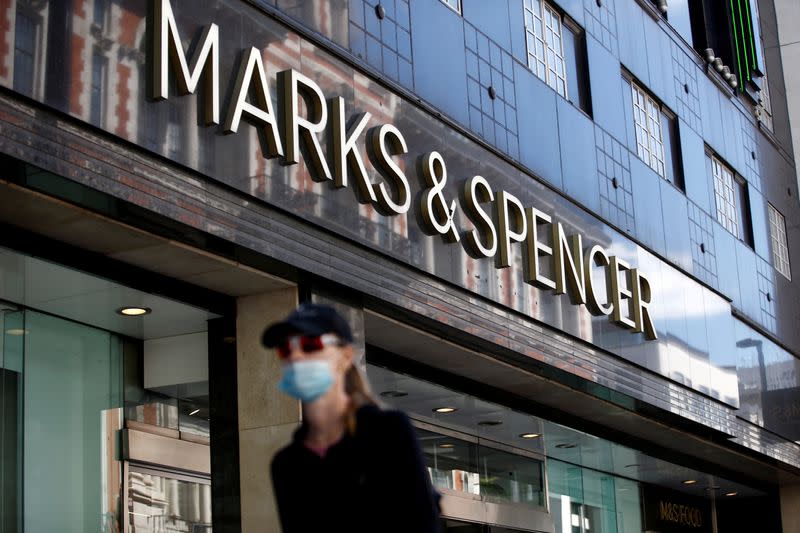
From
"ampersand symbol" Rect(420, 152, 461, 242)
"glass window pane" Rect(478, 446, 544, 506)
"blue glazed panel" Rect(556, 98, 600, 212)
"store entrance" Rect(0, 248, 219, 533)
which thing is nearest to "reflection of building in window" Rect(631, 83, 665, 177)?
"blue glazed panel" Rect(556, 98, 600, 212)

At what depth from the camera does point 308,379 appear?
2727 mm

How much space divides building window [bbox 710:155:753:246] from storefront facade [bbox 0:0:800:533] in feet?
2.58

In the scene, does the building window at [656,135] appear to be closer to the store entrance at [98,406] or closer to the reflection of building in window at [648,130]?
the reflection of building in window at [648,130]

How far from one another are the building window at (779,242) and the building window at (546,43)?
10.0 metres

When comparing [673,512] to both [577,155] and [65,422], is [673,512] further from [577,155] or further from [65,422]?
[65,422]

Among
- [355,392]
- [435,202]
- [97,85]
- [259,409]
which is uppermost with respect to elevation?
[435,202]

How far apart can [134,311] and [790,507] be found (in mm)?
18078

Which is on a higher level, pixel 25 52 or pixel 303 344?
pixel 25 52

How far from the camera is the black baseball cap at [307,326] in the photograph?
277 cm

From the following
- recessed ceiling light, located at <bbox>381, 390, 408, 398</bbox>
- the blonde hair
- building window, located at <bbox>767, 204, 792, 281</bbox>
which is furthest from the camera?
building window, located at <bbox>767, 204, 792, 281</bbox>

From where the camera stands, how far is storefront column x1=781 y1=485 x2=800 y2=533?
25.7 metres

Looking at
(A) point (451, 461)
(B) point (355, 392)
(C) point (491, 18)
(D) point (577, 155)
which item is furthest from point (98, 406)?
(B) point (355, 392)

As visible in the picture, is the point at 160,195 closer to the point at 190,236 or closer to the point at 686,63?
the point at 190,236

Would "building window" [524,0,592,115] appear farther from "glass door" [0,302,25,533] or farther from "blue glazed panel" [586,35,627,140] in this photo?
"glass door" [0,302,25,533]
